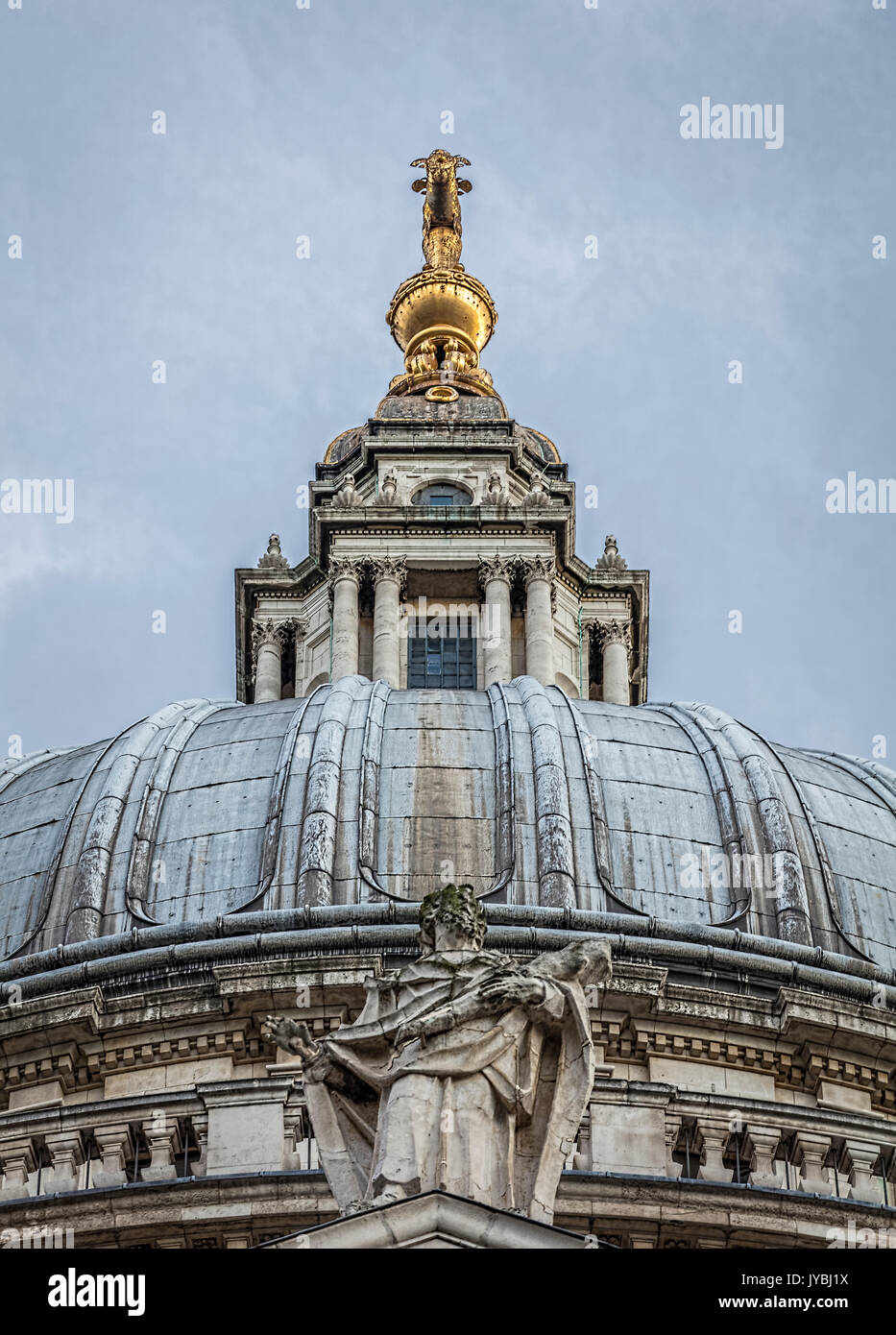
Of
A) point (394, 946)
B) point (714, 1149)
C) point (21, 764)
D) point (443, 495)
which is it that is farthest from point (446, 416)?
point (714, 1149)

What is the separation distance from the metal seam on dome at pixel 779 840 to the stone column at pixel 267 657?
1650cm

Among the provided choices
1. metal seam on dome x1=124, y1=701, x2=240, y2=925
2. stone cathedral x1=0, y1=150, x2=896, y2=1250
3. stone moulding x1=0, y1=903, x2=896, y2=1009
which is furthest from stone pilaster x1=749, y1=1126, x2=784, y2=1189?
metal seam on dome x1=124, y1=701, x2=240, y2=925

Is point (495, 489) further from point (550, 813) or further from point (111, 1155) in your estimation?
point (111, 1155)

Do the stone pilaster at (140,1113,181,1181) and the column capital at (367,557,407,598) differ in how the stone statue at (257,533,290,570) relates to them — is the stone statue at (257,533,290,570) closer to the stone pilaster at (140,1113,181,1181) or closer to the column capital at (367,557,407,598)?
the column capital at (367,557,407,598)

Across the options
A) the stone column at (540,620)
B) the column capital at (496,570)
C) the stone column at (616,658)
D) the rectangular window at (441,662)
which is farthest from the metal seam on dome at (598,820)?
the stone column at (616,658)

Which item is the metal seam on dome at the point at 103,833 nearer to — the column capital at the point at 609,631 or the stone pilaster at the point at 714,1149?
the stone pilaster at the point at 714,1149

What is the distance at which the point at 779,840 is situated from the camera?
153 ft

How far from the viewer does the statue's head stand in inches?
1009

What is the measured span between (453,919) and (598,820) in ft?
69.2

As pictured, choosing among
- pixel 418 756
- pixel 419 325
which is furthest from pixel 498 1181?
pixel 419 325

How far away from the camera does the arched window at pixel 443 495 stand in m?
67.3
